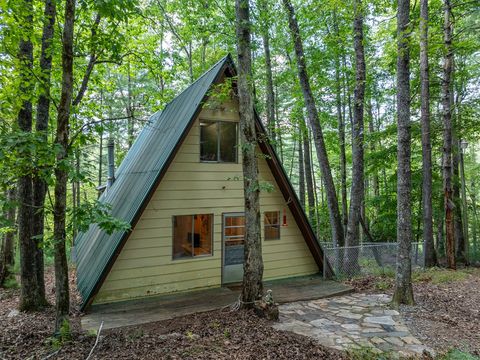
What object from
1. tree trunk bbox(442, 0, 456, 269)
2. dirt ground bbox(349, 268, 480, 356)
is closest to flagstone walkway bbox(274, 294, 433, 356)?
dirt ground bbox(349, 268, 480, 356)

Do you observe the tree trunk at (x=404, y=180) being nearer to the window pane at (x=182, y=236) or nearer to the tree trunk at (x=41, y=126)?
the window pane at (x=182, y=236)

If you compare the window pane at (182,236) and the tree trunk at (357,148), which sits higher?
the tree trunk at (357,148)

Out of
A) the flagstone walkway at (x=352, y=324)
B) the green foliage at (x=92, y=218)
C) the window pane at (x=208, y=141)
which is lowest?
the flagstone walkway at (x=352, y=324)

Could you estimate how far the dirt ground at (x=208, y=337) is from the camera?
3.71 m

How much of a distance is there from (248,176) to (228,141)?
2.41 m

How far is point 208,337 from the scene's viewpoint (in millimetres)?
4305

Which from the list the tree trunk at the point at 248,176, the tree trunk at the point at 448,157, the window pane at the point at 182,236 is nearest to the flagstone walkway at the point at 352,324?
the tree trunk at the point at 248,176

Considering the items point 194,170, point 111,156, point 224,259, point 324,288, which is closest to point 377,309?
point 324,288

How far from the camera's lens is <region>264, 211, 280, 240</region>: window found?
309 inches

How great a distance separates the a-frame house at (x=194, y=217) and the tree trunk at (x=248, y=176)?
76cm

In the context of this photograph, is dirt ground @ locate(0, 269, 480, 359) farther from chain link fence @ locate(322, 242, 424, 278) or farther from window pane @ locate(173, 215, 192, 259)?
chain link fence @ locate(322, 242, 424, 278)

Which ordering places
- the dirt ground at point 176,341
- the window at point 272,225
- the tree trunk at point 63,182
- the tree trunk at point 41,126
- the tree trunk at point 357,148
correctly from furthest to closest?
the tree trunk at point 357,148, the window at point 272,225, the tree trunk at point 41,126, the tree trunk at point 63,182, the dirt ground at point 176,341

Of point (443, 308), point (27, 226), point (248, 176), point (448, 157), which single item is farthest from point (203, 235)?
point (448, 157)

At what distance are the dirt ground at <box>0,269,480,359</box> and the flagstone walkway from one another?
29 centimetres
